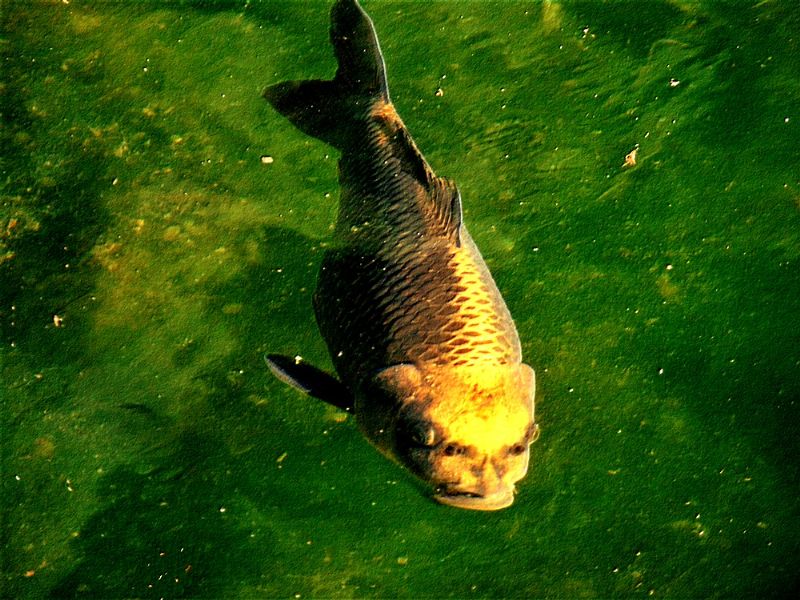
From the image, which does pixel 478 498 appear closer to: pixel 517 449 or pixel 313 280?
pixel 517 449

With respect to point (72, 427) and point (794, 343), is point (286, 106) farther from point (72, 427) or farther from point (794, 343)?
point (794, 343)

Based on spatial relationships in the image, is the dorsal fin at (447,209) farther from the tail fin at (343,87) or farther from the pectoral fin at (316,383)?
the pectoral fin at (316,383)

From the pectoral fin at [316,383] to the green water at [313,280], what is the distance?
389 millimetres

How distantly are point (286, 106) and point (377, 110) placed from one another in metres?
0.62

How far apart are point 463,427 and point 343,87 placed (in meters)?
1.75

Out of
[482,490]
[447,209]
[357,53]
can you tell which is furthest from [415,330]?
[357,53]

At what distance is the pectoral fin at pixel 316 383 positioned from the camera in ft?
8.61

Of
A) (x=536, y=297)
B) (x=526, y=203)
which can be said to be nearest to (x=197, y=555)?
(x=536, y=297)

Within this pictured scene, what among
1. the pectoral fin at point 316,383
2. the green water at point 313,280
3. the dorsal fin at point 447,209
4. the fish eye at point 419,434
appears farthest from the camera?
the green water at point 313,280

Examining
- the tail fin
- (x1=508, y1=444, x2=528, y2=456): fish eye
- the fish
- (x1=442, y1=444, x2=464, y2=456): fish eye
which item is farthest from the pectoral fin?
the tail fin

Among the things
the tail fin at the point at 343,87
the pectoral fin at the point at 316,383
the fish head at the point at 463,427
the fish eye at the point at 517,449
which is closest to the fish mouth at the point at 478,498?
the fish head at the point at 463,427

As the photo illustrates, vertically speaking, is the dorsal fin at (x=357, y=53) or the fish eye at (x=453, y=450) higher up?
the dorsal fin at (x=357, y=53)

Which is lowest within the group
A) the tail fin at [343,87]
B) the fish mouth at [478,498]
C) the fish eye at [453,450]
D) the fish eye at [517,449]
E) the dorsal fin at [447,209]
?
the fish mouth at [478,498]

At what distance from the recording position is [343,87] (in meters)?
2.93
